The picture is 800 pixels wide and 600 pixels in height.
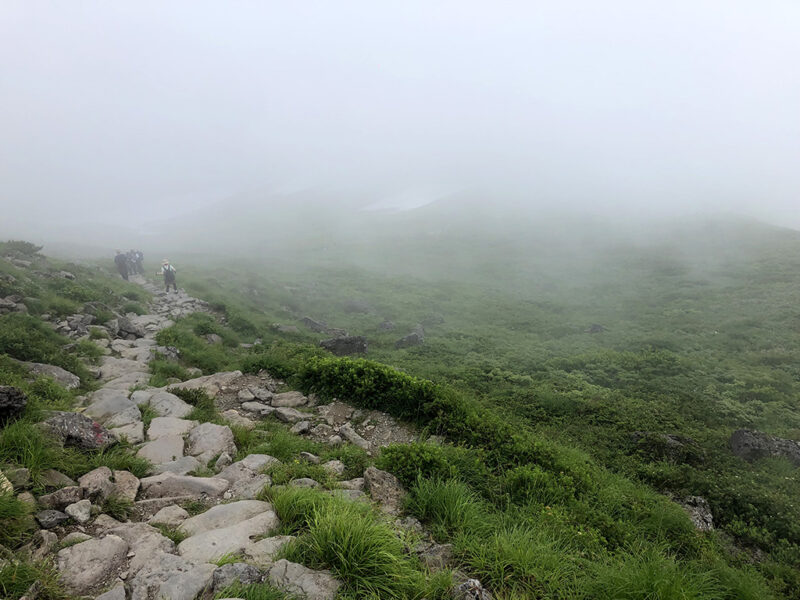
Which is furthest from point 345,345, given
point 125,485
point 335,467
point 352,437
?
point 125,485

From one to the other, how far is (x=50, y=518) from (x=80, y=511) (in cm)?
35

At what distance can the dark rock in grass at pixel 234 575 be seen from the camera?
3.88m

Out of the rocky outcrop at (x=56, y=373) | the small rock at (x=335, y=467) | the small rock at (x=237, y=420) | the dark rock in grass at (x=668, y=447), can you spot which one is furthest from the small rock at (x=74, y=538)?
the dark rock in grass at (x=668, y=447)

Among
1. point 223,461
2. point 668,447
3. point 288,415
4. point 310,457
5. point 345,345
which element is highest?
point 223,461

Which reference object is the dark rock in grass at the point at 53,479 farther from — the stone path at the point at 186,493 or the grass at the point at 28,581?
the grass at the point at 28,581

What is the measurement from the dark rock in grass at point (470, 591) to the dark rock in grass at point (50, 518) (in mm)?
5025

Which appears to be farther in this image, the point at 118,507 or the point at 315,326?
the point at 315,326

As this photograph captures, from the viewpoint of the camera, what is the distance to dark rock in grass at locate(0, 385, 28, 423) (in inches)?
249

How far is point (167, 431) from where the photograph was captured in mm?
8172

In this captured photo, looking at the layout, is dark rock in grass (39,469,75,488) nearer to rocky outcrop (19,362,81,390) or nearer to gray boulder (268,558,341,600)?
gray boulder (268,558,341,600)

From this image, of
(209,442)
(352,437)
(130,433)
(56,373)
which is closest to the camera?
(130,433)

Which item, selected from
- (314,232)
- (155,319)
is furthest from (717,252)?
(314,232)

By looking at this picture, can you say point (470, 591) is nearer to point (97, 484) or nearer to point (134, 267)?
point (97, 484)

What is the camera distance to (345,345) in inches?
765
